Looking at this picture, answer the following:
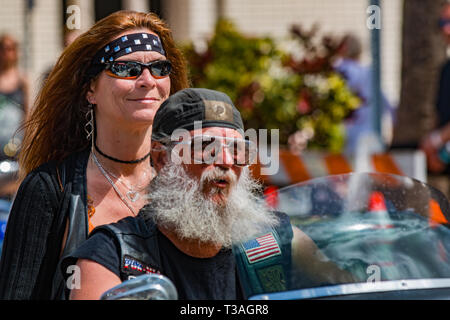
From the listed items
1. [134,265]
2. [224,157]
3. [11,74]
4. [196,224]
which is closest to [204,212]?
[196,224]

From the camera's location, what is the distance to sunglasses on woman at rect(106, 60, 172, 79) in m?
3.09

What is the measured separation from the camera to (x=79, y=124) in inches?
133

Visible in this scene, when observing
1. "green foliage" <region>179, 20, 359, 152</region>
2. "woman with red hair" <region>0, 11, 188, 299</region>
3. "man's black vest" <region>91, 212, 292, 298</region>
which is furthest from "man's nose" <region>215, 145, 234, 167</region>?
"green foliage" <region>179, 20, 359, 152</region>

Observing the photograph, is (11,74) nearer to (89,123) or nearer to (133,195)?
(89,123)

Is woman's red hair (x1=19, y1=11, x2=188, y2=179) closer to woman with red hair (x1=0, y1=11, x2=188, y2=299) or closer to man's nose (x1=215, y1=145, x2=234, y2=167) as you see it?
woman with red hair (x1=0, y1=11, x2=188, y2=299)

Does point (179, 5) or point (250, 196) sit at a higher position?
point (179, 5)

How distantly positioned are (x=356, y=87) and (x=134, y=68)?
4.73 metres

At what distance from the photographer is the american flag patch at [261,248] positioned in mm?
2346

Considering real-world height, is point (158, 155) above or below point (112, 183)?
above

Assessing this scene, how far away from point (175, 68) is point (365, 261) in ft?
4.48

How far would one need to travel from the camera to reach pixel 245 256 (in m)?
2.37

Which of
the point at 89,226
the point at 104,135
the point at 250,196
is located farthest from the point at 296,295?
the point at 104,135

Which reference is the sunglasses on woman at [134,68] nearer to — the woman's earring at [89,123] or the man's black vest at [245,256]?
the woman's earring at [89,123]
